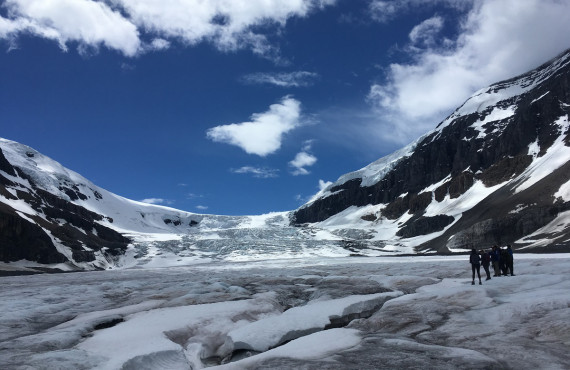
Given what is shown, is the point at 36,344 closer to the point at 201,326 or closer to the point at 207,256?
the point at 201,326

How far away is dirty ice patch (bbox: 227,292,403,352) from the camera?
14984mm

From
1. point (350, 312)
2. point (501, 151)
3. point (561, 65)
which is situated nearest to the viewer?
point (350, 312)

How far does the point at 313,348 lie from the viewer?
12891mm

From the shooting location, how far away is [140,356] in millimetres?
13086

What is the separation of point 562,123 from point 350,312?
175360 mm

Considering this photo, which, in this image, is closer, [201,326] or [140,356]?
[140,356]

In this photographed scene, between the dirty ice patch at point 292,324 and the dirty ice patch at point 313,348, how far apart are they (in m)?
1.53

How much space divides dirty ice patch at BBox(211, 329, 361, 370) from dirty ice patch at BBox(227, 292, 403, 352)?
5.02 feet

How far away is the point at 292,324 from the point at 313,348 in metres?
3.83

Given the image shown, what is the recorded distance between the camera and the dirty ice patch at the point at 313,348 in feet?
38.7

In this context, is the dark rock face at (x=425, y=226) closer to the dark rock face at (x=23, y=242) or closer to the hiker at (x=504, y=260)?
the dark rock face at (x=23, y=242)

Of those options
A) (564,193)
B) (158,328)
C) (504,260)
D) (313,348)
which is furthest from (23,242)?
(564,193)

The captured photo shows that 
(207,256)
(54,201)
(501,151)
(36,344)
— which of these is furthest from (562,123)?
(54,201)

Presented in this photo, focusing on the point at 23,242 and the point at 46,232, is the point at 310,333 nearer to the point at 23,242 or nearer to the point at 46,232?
the point at 23,242
